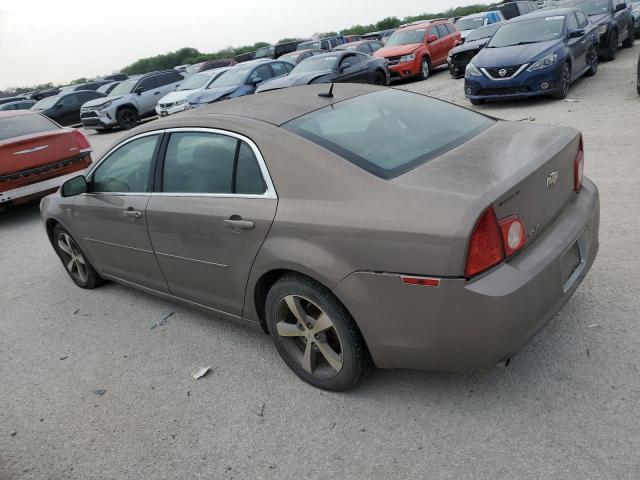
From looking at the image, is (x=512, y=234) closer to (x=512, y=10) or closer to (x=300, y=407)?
(x=300, y=407)

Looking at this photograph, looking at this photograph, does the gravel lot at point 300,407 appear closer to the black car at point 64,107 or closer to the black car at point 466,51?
the black car at point 466,51

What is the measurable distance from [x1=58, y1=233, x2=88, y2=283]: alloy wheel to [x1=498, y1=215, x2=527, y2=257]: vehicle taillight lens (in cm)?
388

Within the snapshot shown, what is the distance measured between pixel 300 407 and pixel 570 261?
1.63 meters

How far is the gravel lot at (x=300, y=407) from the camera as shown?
7.79 feet

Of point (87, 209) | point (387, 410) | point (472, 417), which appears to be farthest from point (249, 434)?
point (87, 209)

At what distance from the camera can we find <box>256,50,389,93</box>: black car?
13.5 m

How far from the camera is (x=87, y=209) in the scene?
4.29 m

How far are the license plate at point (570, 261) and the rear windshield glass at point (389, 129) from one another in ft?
2.76

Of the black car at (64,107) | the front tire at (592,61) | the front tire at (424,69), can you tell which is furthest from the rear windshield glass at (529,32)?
the black car at (64,107)

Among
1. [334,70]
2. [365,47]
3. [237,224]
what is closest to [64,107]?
[365,47]

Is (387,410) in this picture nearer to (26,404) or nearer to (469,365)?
(469,365)

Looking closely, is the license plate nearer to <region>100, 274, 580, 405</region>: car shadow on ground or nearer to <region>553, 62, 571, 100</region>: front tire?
<region>100, 274, 580, 405</region>: car shadow on ground

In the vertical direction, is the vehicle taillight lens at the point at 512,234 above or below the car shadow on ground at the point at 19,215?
above

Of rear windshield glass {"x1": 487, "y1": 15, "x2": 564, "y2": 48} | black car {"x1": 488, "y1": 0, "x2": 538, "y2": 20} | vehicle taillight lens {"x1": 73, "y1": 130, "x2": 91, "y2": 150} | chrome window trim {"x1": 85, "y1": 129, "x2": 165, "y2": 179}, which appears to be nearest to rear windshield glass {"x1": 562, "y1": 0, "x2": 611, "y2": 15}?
rear windshield glass {"x1": 487, "y1": 15, "x2": 564, "y2": 48}
